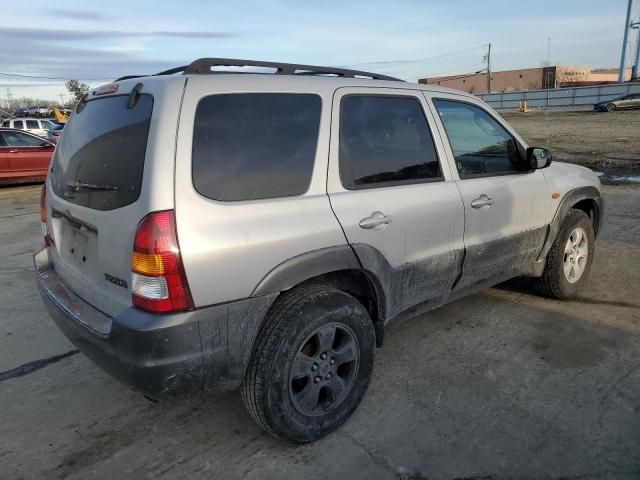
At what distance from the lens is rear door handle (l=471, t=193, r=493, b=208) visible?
136 inches

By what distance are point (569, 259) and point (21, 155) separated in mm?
13093

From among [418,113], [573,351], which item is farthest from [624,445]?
[418,113]

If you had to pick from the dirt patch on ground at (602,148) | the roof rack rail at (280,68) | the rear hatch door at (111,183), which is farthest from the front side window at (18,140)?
the dirt patch on ground at (602,148)

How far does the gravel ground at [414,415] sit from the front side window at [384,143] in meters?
1.30

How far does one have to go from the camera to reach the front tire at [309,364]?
2.47m

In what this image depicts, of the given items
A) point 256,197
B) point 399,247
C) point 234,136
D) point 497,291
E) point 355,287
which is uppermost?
point 234,136

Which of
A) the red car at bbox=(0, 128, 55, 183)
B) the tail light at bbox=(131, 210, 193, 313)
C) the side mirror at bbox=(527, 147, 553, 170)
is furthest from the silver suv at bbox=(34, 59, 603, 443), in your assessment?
the red car at bbox=(0, 128, 55, 183)

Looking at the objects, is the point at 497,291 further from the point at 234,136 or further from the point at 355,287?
the point at 234,136

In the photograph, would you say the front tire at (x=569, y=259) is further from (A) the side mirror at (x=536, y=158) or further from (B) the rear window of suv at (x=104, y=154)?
(B) the rear window of suv at (x=104, y=154)

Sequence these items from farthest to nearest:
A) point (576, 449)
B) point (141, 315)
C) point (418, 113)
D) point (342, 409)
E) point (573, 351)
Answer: point (573, 351)
point (418, 113)
point (342, 409)
point (576, 449)
point (141, 315)

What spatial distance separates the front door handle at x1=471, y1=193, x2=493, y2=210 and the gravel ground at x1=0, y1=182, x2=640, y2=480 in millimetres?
1033

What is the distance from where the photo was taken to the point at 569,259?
14.8 feet

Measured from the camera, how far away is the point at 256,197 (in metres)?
2.41

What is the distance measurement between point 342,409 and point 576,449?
3.94ft
